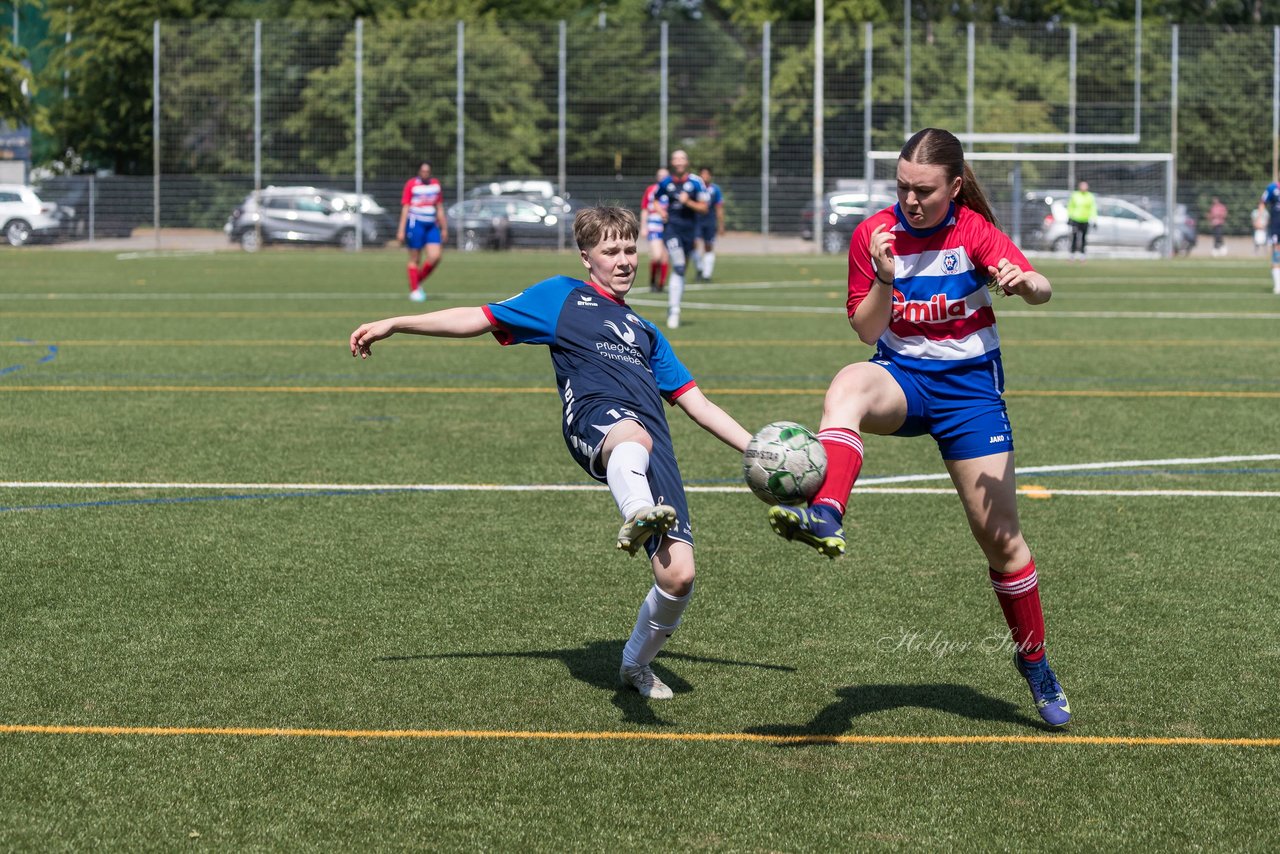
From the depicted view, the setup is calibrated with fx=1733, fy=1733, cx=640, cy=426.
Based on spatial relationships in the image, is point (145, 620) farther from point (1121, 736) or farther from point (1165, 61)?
point (1165, 61)

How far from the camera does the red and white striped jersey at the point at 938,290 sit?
5465 mm

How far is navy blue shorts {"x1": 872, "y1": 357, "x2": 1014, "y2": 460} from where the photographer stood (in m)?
5.48

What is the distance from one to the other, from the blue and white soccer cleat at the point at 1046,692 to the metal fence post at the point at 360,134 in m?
44.5

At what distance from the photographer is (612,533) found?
8.70 meters

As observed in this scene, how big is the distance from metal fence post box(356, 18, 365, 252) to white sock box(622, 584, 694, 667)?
4405 centimetres

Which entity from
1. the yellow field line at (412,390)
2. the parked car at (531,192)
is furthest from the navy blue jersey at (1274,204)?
the parked car at (531,192)

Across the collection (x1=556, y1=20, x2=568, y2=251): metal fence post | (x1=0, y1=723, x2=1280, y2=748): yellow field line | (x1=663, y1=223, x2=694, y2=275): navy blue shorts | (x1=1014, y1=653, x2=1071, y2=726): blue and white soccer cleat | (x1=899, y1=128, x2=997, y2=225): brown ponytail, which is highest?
(x1=556, y1=20, x2=568, y2=251): metal fence post

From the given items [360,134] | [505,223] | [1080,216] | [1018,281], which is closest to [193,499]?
[1018,281]

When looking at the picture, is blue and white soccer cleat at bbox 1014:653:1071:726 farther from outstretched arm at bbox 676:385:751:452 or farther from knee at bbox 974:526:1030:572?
outstretched arm at bbox 676:385:751:452

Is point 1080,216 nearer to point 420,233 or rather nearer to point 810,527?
point 420,233

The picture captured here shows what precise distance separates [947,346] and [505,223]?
43892mm

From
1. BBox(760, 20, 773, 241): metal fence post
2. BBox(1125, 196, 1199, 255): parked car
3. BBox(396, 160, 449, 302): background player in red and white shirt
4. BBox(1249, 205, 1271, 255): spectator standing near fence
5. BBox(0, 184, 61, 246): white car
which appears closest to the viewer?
BBox(396, 160, 449, 302): background player in red and white shirt

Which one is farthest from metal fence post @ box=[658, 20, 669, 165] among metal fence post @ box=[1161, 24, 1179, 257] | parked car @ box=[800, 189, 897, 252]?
metal fence post @ box=[1161, 24, 1179, 257]

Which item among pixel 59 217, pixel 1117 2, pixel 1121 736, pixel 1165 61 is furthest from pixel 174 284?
pixel 1117 2
